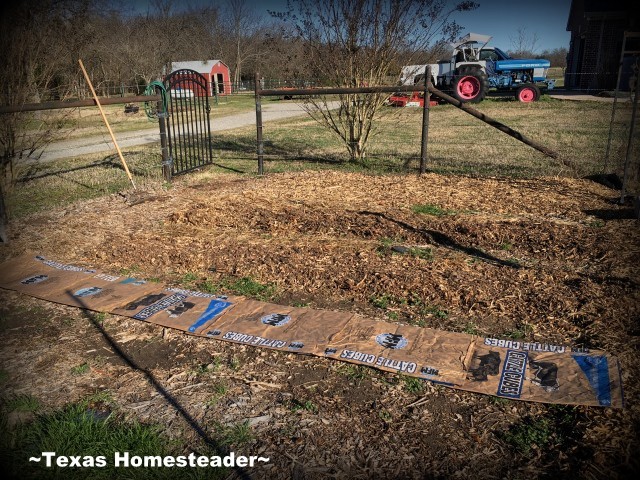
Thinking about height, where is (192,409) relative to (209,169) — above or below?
below

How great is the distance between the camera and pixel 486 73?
23016 millimetres

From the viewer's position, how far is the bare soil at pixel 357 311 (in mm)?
2307

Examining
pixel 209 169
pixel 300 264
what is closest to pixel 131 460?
pixel 300 264

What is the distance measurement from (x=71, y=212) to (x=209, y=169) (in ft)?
10.6

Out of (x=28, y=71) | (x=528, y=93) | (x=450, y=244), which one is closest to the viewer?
(x=450, y=244)

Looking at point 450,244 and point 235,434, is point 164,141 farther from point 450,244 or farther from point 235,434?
point 235,434

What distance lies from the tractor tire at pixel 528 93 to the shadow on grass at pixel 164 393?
881 inches

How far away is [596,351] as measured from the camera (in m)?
3.04

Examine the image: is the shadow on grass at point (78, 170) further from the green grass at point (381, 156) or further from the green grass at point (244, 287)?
the green grass at point (244, 287)

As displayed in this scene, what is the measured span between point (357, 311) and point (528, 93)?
21.6 meters

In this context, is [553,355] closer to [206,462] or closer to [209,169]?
[206,462]

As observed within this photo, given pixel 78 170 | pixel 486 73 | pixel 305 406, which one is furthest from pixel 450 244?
pixel 486 73

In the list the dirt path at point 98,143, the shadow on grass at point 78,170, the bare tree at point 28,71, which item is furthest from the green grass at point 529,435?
the dirt path at point 98,143

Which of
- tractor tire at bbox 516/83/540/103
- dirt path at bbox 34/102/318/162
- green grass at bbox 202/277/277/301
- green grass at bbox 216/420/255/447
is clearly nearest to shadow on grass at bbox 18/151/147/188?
dirt path at bbox 34/102/318/162
